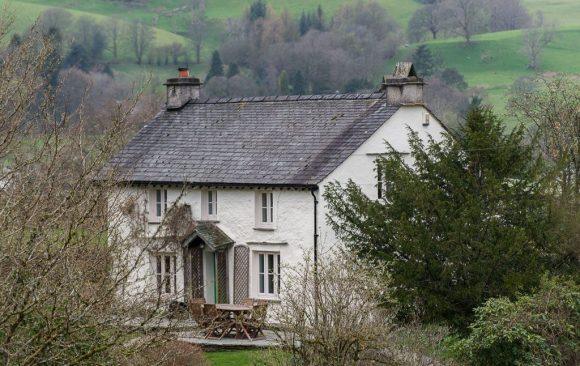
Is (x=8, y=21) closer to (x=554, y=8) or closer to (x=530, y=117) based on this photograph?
(x=530, y=117)

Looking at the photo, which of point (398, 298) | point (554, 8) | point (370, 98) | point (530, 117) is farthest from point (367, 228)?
point (554, 8)

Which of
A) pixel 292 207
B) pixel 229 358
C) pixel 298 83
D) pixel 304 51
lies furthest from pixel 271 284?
pixel 304 51

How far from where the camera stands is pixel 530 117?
49.4 meters

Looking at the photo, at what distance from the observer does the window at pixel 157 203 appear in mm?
40938

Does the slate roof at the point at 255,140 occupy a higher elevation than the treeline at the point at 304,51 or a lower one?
lower

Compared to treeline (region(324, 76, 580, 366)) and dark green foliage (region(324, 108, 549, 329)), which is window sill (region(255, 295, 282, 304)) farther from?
dark green foliage (region(324, 108, 549, 329))

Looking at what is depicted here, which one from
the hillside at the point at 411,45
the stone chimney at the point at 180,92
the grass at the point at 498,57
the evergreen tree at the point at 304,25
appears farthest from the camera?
the evergreen tree at the point at 304,25

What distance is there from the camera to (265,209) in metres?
38.9

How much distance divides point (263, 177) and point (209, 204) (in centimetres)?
232

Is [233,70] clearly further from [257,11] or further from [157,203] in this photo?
[157,203]

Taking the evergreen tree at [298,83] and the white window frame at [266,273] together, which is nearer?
the white window frame at [266,273]

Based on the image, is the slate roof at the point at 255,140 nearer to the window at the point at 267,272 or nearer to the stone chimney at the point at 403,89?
the stone chimney at the point at 403,89

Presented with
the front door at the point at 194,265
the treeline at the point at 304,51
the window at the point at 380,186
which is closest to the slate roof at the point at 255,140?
the window at the point at 380,186

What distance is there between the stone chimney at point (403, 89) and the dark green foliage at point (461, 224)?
5847mm
